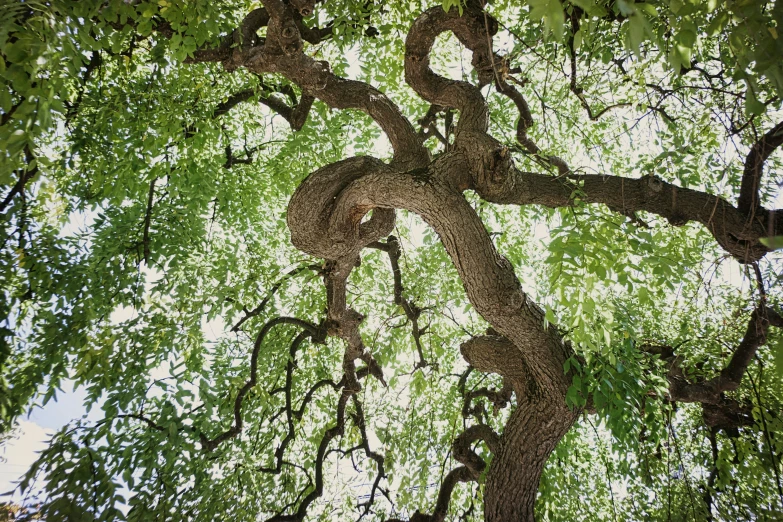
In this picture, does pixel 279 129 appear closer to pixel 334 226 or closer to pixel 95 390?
pixel 334 226

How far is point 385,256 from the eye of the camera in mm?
6113

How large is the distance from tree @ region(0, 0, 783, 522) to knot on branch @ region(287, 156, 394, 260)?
0.06 feet

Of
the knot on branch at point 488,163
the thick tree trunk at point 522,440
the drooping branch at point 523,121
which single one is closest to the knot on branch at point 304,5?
the knot on branch at point 488,163

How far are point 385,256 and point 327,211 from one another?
2.73 meters

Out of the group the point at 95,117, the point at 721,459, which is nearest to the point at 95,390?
the point at 95,117

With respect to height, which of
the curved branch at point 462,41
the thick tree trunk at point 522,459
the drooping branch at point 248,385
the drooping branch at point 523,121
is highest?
the drooping branch at point 523,121

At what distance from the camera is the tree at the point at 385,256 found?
2.70 m

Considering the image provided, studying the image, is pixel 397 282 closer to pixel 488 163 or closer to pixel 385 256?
pixel 385 256

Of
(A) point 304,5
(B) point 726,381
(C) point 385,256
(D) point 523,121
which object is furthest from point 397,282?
(B) point 726,381

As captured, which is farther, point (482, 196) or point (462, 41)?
point (462, 41)

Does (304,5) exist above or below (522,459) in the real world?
above

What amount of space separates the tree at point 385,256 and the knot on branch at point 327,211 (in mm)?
18

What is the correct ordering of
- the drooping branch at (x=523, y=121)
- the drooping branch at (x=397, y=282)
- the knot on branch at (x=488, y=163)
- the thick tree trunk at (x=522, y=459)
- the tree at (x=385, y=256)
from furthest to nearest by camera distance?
1. the drooping branch at (x=397, y=282)
2. the drooping branch at (x=523, y=121)
3. the thick tree trunk at (x=522, y=459)
4. the knot on branch at (x=488, y=163)
5. the tree at (x=385, y=256)

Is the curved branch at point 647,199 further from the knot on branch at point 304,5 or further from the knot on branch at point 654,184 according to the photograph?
the knot on branch at point 304,5
